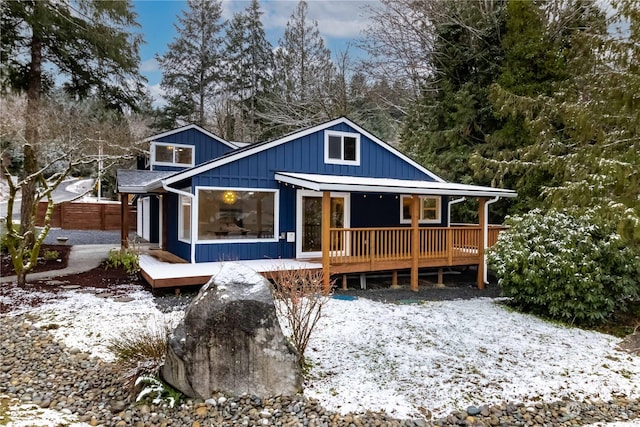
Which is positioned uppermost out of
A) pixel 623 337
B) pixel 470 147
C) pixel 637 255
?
pixel 470 147

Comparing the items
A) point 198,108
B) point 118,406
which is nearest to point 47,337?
point 118,406

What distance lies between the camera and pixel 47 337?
5.59 metres

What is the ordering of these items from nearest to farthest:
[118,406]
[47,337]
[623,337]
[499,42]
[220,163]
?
1. [118,406]
2. [47,337]
3. [623,337]
4. [220,163]
5. [499,42]

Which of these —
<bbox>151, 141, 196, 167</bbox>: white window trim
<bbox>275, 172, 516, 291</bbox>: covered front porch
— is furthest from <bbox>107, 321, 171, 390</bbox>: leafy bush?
<bbox>151, 141, 196, 167</bbox>: white window trim

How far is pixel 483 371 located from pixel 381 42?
1754cm

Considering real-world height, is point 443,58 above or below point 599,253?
above

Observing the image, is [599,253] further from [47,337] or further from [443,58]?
[443,58]

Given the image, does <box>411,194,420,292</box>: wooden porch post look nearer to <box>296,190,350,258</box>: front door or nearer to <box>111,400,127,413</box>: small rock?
<box>296,190,350,258</box>: front door

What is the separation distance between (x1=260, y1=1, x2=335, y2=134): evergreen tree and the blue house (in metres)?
10.7

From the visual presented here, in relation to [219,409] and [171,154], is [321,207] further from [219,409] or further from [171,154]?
[171,154]

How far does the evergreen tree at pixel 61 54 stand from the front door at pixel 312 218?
682 centimetres

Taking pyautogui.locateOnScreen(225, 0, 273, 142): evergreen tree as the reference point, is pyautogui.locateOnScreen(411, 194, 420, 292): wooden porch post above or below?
below

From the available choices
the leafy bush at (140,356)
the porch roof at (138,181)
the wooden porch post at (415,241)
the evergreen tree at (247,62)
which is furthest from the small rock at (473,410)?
the evergreen tree at (247,62)

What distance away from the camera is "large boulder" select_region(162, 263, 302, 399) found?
418cm
